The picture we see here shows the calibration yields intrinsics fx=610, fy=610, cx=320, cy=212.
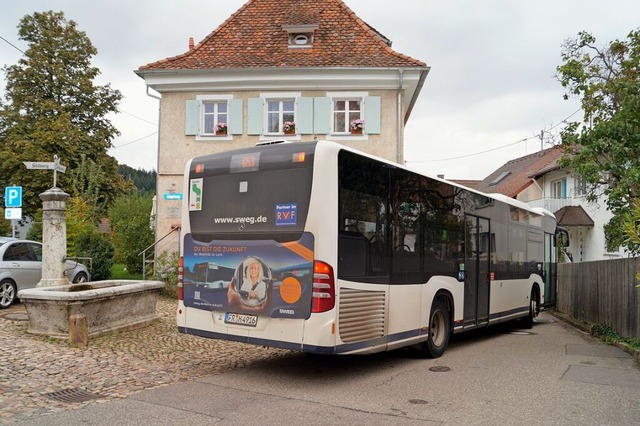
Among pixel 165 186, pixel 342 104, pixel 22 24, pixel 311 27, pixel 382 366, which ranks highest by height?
pixel 22 24

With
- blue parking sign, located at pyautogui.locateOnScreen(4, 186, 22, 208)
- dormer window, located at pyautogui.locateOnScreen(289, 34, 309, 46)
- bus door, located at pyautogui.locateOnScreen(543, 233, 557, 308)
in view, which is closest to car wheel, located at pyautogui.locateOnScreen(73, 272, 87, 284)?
blue parking sign, located at pyautogui.locateOnScreen(4, 186, 22, 208)

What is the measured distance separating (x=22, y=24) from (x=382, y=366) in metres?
34.5

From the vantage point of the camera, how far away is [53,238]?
12.0 m

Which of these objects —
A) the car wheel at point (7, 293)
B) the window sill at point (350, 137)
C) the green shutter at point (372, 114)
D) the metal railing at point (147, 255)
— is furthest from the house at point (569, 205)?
the car wheel at point (7, 293)

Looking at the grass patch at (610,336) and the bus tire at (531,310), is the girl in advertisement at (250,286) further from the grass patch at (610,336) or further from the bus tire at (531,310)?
the bus tire at (531,310)

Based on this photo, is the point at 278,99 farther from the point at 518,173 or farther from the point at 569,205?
the point at 518,173

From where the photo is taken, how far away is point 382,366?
9203 mm

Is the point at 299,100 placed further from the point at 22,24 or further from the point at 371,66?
the point at 22,24

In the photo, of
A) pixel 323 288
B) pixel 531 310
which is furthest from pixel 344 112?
pixel 323 288

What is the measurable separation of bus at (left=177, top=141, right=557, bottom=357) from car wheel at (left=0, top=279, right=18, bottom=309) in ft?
21.6

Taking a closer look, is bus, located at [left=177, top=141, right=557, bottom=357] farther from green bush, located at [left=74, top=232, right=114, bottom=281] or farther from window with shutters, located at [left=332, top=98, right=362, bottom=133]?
window with shutters, located at [left=332, top=98, right=362, bottom=133]

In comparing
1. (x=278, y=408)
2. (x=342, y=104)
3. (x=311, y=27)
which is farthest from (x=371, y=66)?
(x=278, y=408)

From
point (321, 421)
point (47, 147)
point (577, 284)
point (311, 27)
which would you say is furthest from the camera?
point (47, 147)

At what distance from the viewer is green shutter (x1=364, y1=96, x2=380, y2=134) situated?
20578 mm
